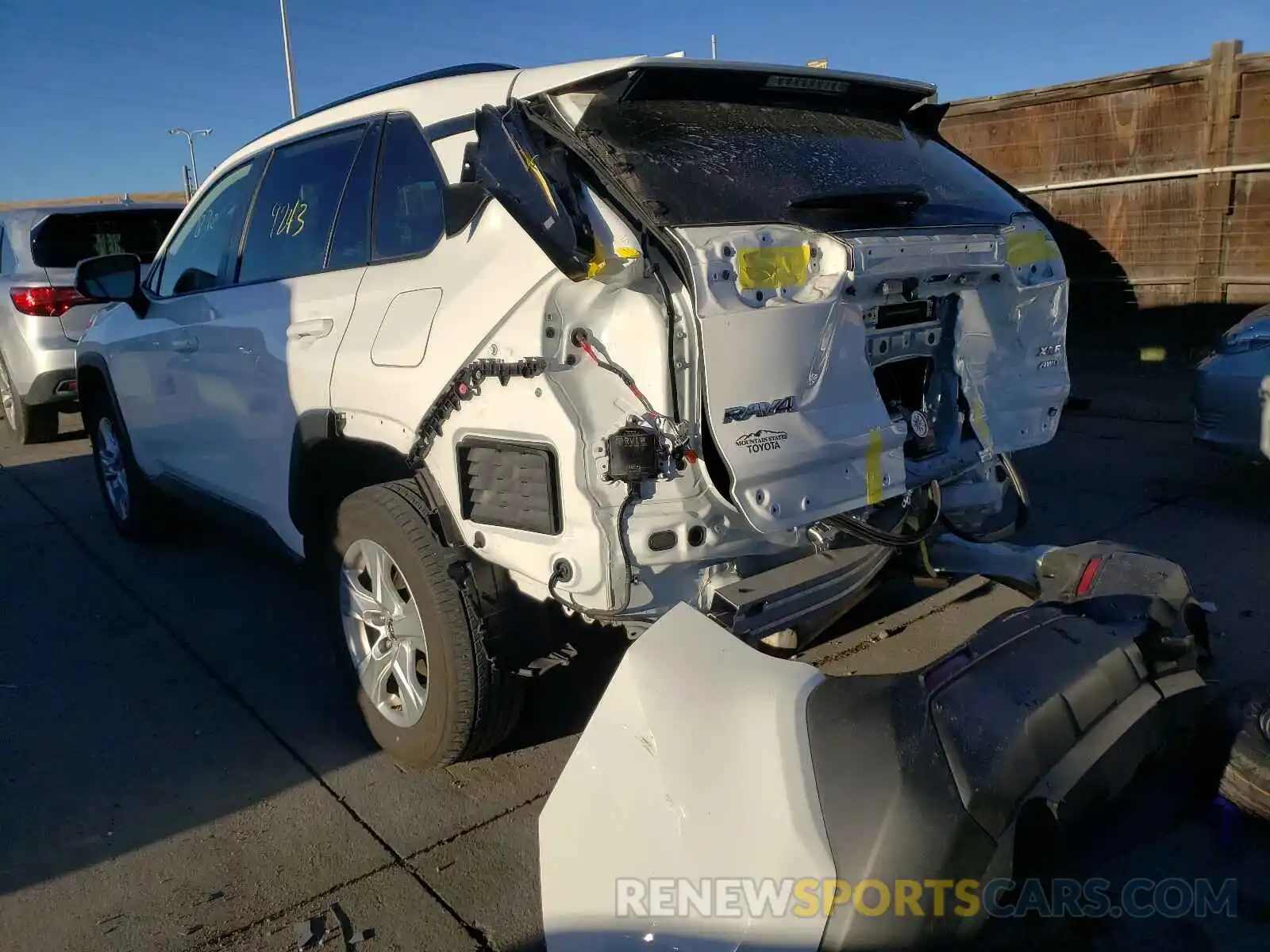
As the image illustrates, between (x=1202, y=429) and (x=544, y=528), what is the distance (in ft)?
14.3

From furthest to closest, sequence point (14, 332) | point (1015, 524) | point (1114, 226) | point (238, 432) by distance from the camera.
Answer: point (1114, 226) → point (14, 332) → point (238, 432) → point (1015, 524)

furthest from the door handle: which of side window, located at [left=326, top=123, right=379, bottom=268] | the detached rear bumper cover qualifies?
the detached rear bumper cover

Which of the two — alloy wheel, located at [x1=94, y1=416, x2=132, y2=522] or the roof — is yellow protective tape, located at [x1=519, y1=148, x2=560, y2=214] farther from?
alloy wheel, located at [x1=94, y1=416, x2=132, y2=522]

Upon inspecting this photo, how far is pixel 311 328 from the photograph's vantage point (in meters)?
3.39

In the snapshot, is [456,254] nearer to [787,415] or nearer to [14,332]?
[787,415]

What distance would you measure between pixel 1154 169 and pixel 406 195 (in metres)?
8.13

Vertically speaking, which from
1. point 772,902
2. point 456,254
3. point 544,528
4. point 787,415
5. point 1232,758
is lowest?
point 1232,758

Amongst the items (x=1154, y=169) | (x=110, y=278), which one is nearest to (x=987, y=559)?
(x=110, y=278)

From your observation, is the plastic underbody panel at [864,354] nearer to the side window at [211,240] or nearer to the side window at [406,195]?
the side window at [406,195]

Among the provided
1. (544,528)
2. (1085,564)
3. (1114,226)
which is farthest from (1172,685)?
(1114,226)

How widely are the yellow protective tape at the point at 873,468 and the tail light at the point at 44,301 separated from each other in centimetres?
695

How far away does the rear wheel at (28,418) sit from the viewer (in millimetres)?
8133

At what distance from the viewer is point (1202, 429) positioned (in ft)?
17.6

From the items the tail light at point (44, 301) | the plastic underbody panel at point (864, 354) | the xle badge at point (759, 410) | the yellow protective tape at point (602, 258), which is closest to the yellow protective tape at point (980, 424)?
the plastic underbody panel at point (864, 354)
